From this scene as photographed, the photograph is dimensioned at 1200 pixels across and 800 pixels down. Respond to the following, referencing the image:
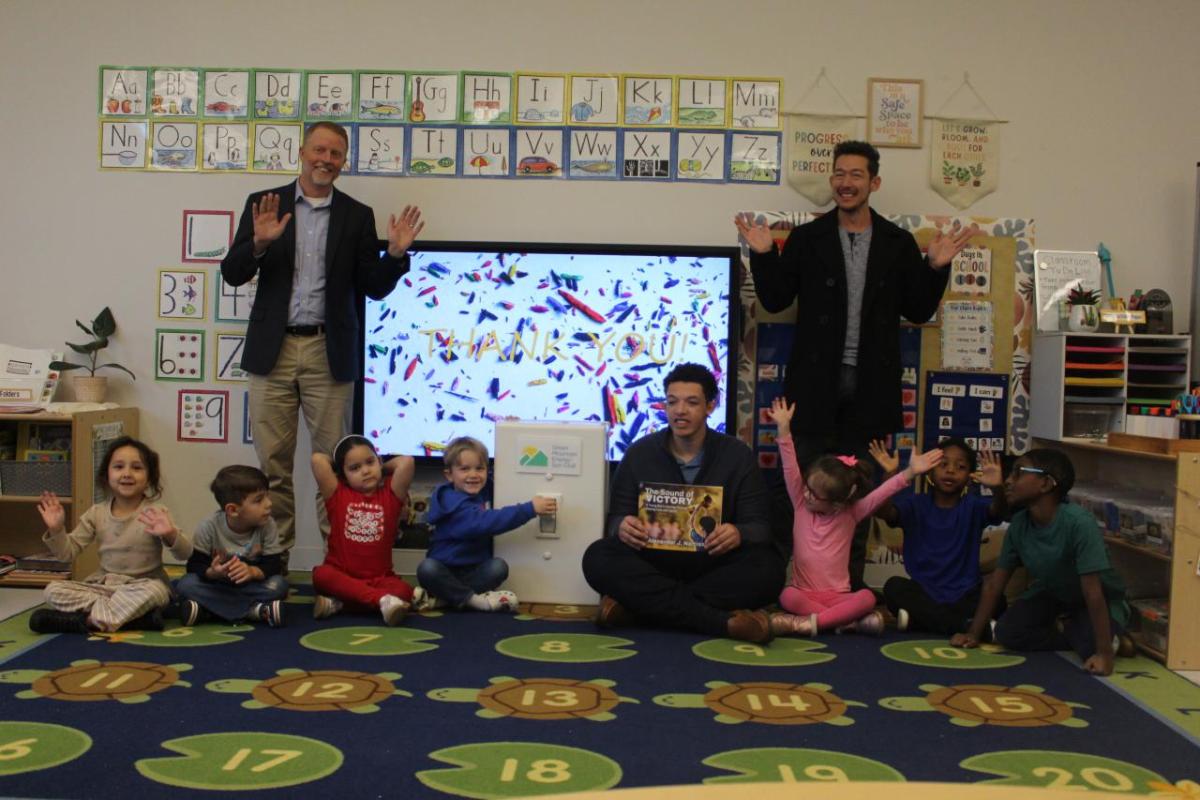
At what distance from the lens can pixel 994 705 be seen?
2.61 meters

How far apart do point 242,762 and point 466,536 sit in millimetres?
1511

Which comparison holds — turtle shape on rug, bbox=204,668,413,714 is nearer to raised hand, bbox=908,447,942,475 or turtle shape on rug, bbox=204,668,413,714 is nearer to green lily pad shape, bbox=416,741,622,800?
green lily pad shape, bbox=416,741,622,800

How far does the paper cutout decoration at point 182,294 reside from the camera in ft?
14.1

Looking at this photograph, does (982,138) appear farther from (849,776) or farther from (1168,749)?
(849,776)

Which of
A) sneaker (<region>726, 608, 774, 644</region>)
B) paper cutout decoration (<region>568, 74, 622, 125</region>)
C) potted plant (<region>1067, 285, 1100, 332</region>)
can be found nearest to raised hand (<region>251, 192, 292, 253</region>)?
paper cutout decoration (<region>568, 74, 622, 125</region>)

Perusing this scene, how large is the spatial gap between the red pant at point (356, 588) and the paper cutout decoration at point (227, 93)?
6.31 feet

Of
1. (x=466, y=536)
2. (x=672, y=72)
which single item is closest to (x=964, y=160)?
(x=672, y=72)

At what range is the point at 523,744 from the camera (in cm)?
224

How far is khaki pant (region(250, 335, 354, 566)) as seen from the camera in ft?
12.7

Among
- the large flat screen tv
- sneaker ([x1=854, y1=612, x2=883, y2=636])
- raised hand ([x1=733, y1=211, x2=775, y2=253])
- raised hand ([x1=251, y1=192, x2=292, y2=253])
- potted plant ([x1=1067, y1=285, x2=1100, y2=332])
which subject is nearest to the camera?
sneaker ([x1=854, y1=612, x2=883, y2=636])

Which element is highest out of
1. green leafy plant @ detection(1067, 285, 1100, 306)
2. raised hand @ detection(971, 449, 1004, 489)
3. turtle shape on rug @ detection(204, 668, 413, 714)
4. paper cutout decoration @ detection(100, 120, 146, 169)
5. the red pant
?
paper cutout decoration @ detection(100, 120, 146, 169)

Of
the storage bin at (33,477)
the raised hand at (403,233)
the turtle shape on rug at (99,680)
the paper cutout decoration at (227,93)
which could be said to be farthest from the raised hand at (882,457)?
the storage bin at (33,477)

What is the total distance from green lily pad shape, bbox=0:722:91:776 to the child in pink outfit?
1.98 metres

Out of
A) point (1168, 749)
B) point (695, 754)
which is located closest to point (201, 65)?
point (695, 754)
